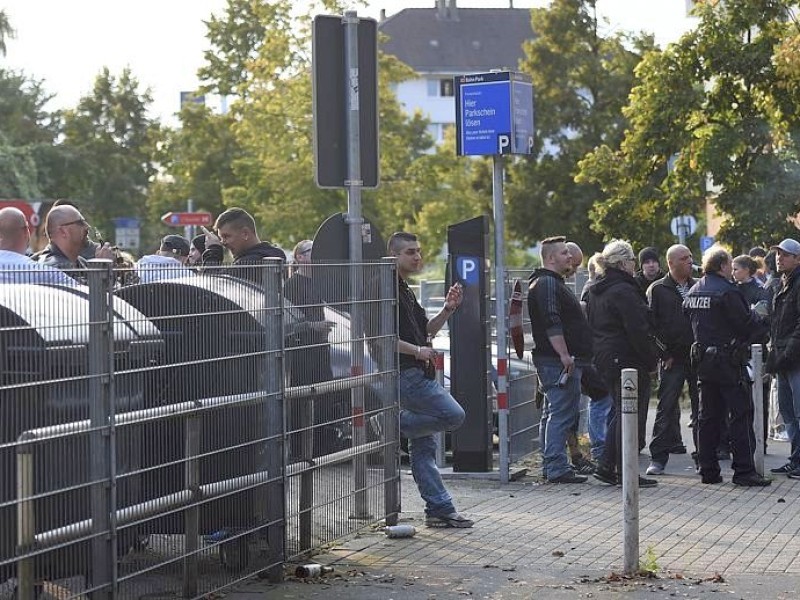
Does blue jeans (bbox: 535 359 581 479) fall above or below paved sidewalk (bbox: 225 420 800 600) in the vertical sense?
above

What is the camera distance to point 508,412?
13.3 meters

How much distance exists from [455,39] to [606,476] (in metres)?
105

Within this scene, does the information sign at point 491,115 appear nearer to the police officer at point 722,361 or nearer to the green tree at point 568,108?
the police officer at point 722,361

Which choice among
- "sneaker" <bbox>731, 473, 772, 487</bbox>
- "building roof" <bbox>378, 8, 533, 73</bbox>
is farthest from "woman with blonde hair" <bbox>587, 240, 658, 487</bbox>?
"building roof" <bbox>378, 8, 533, 73</bbox>

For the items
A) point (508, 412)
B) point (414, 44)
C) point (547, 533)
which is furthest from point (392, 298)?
point (414, 44)

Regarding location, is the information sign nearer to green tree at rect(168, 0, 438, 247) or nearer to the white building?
green tree at rect(168, 0, 438, 247)

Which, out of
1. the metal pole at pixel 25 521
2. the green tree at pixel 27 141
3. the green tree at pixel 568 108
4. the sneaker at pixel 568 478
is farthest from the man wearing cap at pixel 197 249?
the green tree at pixel 27 141

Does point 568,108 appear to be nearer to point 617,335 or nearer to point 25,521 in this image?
point 617,335

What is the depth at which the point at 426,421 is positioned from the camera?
10.1 metres

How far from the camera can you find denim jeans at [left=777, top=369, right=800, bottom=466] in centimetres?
1352

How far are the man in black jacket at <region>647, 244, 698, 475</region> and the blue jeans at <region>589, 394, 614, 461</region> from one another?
444mm

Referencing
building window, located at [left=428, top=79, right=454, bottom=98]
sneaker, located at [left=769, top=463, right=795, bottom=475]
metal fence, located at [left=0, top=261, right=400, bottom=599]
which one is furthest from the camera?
building window, located at [left=428, top=79, right=454, bottom=98]

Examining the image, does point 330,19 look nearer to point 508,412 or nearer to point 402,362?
point 402,362

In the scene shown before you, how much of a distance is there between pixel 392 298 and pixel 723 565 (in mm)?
2588
